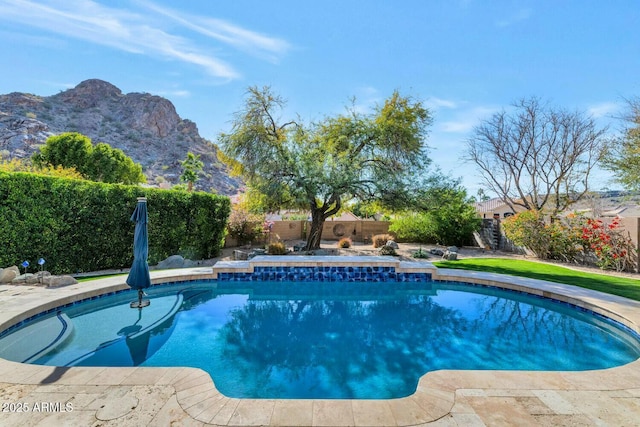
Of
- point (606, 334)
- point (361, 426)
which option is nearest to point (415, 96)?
point (606, 334)

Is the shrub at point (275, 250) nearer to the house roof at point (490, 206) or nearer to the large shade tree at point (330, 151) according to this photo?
the large shade tree at point (330, 151)

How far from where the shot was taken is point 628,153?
45.8 feet

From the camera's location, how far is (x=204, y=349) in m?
5.36

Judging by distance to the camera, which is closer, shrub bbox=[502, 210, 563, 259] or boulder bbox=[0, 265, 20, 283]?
boulder bbox=[0, 265, 20, 283]

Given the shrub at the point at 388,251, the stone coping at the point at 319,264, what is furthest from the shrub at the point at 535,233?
the stone coping at the point at 319,264

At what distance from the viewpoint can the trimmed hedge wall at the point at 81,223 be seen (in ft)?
28.7

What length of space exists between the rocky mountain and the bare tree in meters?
39.9

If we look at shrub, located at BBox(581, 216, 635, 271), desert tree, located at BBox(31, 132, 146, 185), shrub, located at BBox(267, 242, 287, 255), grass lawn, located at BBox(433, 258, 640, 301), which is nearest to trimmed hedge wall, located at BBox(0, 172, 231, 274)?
shrub, located at BBox(267, 242, 287, 255)

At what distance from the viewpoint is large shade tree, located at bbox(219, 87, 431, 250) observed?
1452cm

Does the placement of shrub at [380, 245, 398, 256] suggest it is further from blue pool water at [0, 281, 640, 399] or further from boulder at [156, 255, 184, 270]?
boulder at [156, 255, 184, 270]

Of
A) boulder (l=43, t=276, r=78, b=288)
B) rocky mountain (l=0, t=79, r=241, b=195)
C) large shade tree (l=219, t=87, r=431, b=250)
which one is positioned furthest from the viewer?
rocky mountain (l=0, t=79, r=241, b=195)

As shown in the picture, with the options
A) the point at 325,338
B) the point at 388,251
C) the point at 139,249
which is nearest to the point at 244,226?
the point at 388,251

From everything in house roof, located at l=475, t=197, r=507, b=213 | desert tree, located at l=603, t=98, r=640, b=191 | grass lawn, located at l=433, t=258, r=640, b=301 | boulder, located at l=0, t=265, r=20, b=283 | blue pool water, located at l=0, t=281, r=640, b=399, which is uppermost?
desert tree, located at l=603, t=98, r=640, b=191

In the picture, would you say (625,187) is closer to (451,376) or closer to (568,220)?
(568,220)
